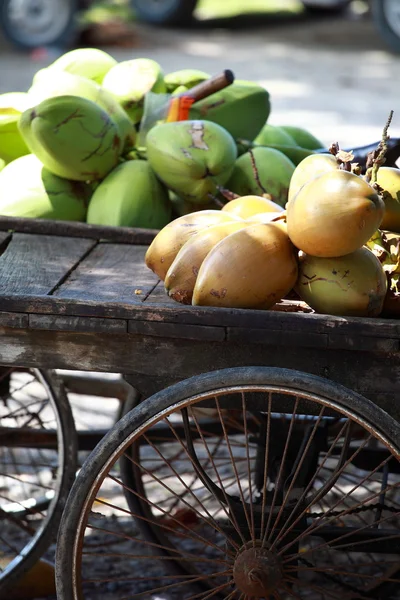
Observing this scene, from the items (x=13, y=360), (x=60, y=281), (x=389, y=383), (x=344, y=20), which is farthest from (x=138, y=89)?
(x=344, y=20)

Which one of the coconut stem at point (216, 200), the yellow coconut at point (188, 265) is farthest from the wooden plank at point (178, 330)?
the coconut stem at point (216, 200)

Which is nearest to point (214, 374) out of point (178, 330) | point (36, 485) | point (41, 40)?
point (178, 330)

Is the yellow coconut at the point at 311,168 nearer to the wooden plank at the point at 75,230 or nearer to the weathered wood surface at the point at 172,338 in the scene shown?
the weathered wood surface at the point at 172,338

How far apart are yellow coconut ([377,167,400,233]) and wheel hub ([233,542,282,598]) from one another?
2.51ft

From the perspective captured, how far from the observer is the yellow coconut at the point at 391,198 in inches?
82.0

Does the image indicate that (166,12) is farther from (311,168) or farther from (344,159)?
(344,159)

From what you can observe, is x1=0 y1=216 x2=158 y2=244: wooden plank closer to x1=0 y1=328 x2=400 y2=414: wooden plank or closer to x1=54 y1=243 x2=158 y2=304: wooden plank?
x1=54 y1=243 x2=158 y2=304: wooden plank

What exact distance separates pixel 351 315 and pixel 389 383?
0.15 metres

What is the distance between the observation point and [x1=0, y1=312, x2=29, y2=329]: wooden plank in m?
1.86

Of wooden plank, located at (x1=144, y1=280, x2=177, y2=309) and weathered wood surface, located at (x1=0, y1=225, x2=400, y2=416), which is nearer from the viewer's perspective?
weathered wood surface, located at (x1=0, y1=225, x2=400, y2=416)

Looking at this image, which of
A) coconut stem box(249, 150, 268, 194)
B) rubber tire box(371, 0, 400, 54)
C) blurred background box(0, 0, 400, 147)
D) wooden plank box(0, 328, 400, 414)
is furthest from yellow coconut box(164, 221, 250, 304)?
rubber tire box(371, 0, 400, 54)

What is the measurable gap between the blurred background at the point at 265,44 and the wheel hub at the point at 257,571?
5397mm

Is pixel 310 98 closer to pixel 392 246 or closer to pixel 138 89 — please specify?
pixel 138 89

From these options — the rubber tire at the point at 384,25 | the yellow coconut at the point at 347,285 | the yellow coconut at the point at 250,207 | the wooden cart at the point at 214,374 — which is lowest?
the wooden cart at the point at 214,374
